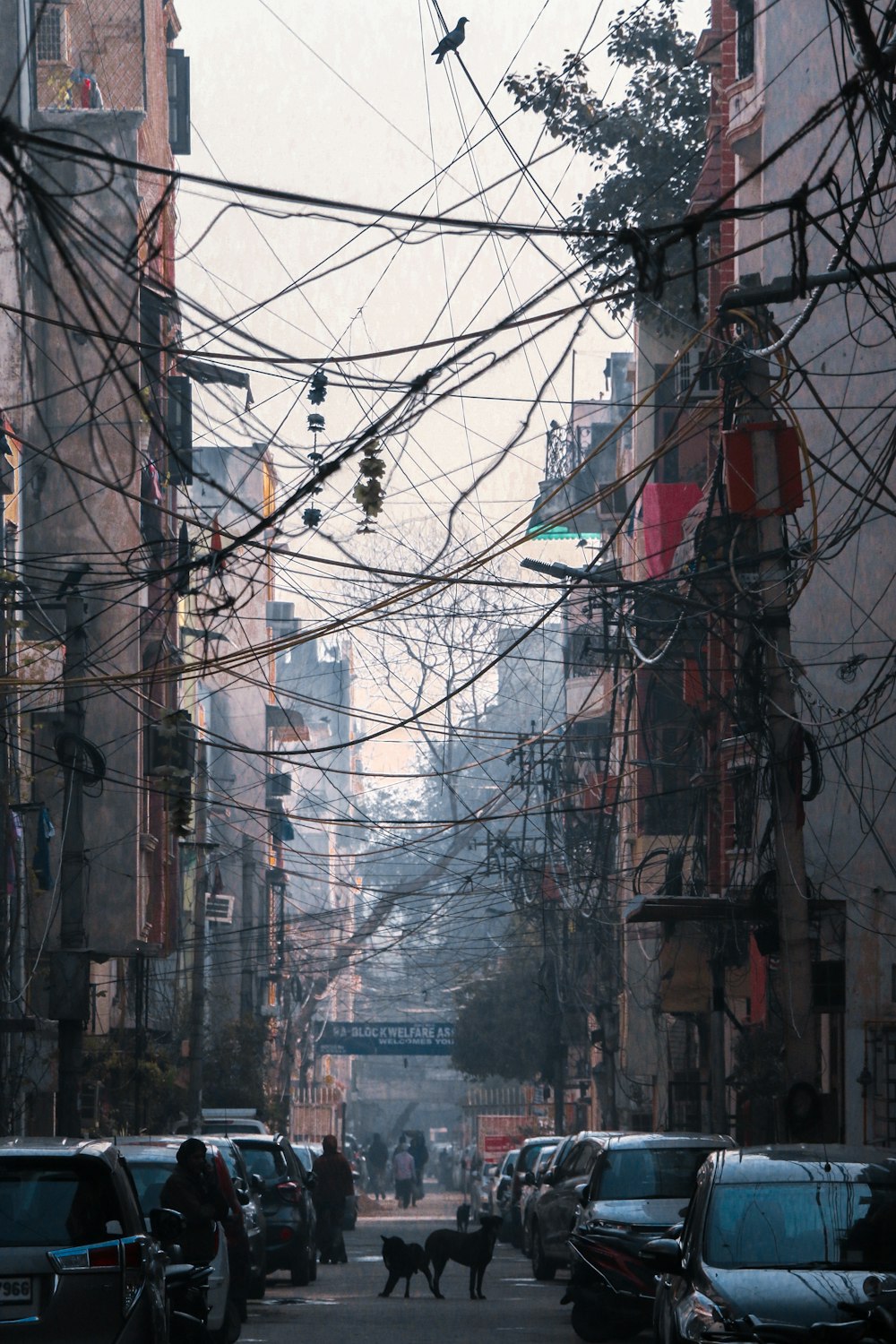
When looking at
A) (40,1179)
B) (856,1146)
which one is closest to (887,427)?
(856,1146)

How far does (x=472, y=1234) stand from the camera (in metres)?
19.8

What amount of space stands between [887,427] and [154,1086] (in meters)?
19.7

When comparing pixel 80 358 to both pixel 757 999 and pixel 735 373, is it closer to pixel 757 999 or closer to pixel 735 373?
pixel 757 999

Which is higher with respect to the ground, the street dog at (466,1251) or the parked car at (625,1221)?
the parked car at (625,1221)

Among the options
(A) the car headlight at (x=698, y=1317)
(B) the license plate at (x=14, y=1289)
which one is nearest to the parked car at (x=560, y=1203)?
(A) the car headlight at (x=698, y=1317)

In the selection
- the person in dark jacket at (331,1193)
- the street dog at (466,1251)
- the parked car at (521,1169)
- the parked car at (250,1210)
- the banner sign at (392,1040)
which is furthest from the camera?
the banner sign at (392,1040)

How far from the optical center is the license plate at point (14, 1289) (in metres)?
8.54

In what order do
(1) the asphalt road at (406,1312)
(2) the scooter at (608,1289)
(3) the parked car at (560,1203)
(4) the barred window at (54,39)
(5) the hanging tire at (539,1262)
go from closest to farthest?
(2) the scooter at (608,1289), (1) the asphalt road at (406,1312), (3) the parked car at (560,1203), (5) the hanging tire at (539,1262), (4) the barred window at (54,39)

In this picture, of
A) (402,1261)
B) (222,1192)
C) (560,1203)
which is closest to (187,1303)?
(222,1192)

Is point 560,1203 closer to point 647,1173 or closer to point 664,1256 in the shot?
point 647,1173

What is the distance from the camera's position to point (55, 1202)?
29.7ft

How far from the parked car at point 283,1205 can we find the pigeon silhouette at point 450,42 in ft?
39.2

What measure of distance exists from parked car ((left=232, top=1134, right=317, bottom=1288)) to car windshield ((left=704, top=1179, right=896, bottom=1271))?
11.5 meters

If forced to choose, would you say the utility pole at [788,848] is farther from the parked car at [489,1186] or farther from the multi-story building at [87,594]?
the parked car at [489,1186]
